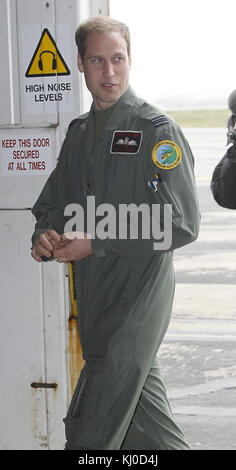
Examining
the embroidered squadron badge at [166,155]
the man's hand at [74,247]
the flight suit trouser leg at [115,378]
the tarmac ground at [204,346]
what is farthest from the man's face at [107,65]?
the tarmac ground at [204,346]

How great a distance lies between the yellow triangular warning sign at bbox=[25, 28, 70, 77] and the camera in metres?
3.58

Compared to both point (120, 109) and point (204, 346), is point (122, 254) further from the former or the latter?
point (204, 346)

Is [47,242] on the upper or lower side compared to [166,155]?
lower

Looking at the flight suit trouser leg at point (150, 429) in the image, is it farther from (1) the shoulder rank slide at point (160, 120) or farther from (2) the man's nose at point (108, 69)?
(2) the man's nose at point (108, 69)

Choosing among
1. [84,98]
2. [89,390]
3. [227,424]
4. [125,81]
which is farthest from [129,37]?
[227,424]

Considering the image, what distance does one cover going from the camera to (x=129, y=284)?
2854 millimetres

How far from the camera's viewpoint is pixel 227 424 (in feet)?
15.9

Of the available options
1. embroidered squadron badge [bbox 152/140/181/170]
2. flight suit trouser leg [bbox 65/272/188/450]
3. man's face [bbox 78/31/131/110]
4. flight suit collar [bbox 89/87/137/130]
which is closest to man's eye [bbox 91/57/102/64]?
man's face [bbox 78/31/131/110]

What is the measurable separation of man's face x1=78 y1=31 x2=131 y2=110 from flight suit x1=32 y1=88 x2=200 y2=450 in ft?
0.18

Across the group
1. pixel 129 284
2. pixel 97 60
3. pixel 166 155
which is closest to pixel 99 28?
pixel 97 60

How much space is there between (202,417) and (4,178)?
6.90 feet

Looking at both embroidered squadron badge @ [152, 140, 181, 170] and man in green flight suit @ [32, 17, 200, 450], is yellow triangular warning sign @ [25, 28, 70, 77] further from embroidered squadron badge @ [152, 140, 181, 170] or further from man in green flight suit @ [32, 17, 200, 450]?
embroidered squadron badge @ [152, 140, 181, 170]

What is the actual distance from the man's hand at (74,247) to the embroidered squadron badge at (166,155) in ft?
1.15

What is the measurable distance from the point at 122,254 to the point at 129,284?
0.11 m
